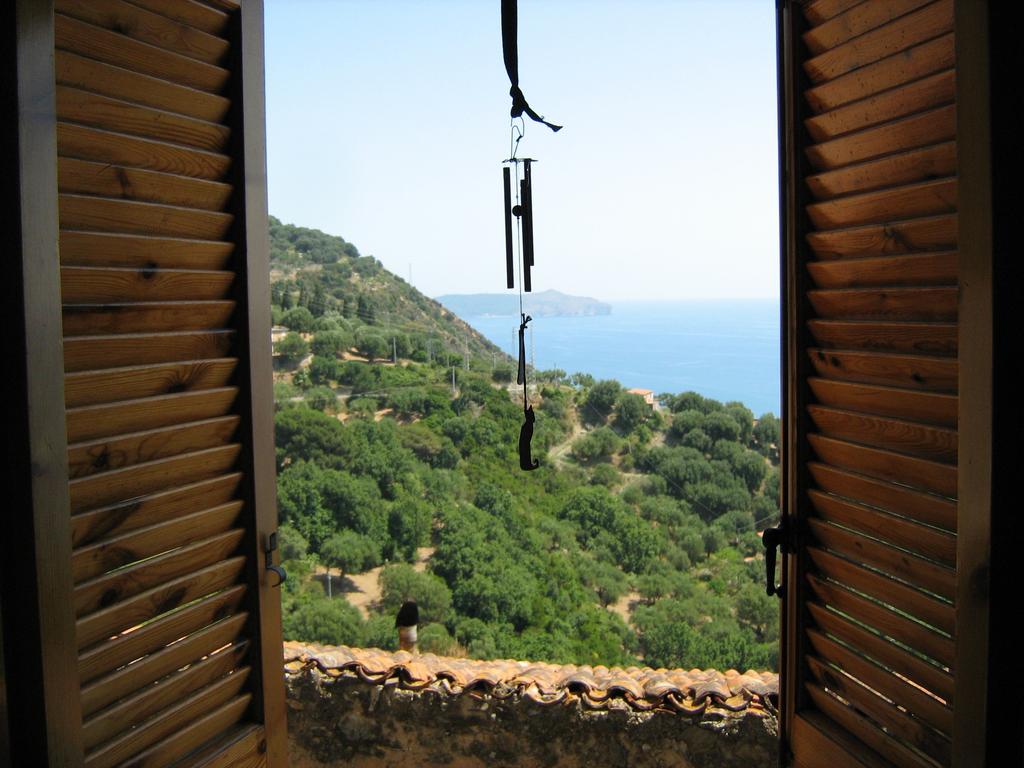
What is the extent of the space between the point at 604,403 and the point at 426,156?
10102 millimetres

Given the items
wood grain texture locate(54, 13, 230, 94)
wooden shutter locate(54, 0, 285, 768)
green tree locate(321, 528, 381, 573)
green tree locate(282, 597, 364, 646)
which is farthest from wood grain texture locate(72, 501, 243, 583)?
green tree locate(321, 528, 381, 573)

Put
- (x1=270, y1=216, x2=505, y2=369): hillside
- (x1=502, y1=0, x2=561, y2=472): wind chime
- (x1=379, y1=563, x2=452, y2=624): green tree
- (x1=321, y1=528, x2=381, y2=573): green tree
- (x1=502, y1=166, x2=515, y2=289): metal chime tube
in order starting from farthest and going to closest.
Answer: (x1=270, y1=216, x2=505, y2=369): hillside, (x1=321, y1=528, x2=381, y2=573): green tree, (x1=379, y1=563, x2=452, y2=624): green tree, (x1=502, y1=166, x2=515, y2=289): metal chime tube, (x1=502, y1=0, x2=561, y2=472): wind chime

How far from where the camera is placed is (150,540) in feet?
3.64

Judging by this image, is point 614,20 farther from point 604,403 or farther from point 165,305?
point 165,305

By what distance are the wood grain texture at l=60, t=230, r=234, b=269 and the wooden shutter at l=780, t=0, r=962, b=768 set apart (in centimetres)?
89

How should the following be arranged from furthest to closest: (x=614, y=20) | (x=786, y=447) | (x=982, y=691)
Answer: (x=614, y=20) < (x=786, y=447) < (x=982, y=691)

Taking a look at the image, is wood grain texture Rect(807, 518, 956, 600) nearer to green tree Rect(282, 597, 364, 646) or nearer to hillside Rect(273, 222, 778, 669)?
hillside Rect(273, 222, 778, 669)

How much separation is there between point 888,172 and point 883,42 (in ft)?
0.56

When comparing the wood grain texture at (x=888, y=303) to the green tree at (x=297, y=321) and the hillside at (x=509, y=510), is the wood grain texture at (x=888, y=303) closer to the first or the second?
the hillside at (x=509, y=510)

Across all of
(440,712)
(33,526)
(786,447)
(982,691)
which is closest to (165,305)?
(33,526)

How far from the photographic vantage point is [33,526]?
854 mm

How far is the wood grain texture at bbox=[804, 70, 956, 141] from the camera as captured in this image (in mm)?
948

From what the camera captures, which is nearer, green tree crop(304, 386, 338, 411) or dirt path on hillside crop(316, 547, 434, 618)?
dirt path on hillside crop(316, 547, 434, 618)

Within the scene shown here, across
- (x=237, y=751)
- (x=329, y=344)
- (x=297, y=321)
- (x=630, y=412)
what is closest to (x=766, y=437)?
(x=630, y=412)
